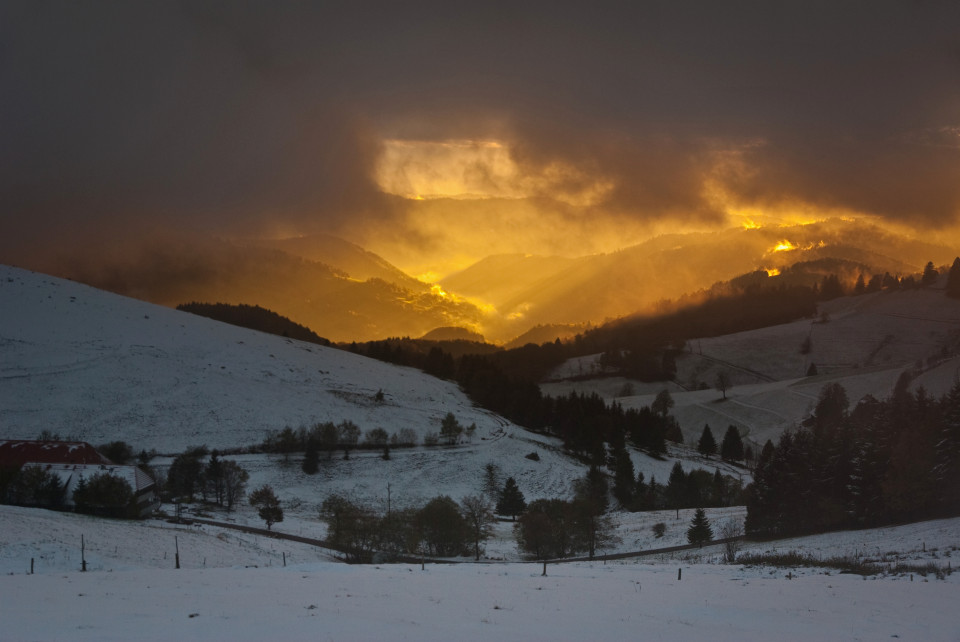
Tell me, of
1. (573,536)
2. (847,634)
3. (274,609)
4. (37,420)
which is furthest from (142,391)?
(847,634)

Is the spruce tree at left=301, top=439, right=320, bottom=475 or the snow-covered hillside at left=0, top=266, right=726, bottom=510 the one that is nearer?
the spruce tree at left=301, top=439, right=320, bottom=475

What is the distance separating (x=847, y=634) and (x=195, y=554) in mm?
34667

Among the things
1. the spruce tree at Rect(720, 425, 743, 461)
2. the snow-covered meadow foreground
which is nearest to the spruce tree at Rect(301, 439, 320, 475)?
the snow-covered meadow foreground

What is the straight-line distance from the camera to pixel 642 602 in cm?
2453

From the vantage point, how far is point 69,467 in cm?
7062

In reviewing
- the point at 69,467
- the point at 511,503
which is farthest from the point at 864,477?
the point at 69,467

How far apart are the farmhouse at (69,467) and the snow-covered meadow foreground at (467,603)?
1247 inches

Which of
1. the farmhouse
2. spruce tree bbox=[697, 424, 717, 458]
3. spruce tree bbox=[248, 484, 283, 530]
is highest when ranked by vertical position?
the farmhouse

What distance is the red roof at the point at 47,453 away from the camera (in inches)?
2916

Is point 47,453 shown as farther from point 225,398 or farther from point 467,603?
point 467,603

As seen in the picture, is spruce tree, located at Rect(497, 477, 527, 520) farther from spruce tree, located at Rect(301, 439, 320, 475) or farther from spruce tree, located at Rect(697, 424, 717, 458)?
spruce tree, located at Rect(697, 424, 717, 458)

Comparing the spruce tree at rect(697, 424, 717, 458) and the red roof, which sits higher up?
the red roof

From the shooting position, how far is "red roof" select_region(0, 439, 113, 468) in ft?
243

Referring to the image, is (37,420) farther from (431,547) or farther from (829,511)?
(829,511)
